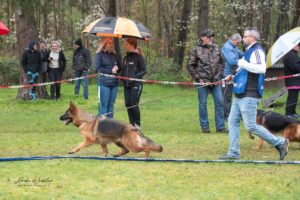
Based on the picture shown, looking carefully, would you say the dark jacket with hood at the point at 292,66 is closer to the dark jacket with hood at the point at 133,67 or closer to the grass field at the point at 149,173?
the grass field at the point at 149,173

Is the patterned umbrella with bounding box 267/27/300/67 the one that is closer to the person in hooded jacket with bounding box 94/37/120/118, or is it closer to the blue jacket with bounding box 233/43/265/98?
the blue jacket with bounding box 233/43/265/98

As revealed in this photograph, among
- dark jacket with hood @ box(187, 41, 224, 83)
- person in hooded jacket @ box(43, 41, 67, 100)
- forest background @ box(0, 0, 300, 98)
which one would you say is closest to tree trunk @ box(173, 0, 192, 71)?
forest background @ box(0, 0, 300, 98)

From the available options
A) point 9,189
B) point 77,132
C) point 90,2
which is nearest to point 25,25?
point 77,132

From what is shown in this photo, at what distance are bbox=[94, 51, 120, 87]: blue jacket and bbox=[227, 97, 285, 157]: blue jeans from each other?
11.2 feet

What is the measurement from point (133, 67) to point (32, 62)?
→ 24.7 ft

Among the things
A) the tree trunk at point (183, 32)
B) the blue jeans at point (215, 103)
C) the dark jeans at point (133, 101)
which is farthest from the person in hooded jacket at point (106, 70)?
the tree trunk at point (183, 32)

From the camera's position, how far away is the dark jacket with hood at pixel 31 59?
17500 millimetres

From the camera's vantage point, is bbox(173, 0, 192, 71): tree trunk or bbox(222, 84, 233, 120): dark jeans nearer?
bbox(222, 84, 233, 120): dark jeans

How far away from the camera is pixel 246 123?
8109 mm

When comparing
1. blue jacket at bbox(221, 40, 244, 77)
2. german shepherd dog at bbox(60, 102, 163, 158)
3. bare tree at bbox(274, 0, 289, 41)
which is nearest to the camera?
german shepherd dog at bbox(60, 102, 163, 158)

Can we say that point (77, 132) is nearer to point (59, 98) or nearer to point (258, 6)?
point (59, 98)

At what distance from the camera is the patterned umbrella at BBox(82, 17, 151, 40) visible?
1081 centimetres

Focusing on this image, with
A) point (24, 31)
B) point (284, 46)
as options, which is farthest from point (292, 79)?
point (24, 31)

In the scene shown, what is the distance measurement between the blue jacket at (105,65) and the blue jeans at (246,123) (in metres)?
3.42
